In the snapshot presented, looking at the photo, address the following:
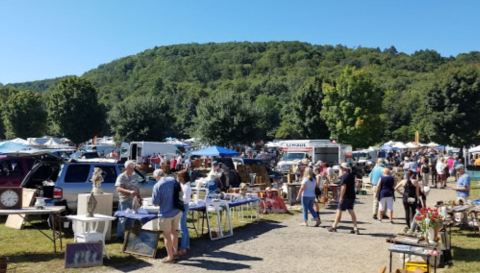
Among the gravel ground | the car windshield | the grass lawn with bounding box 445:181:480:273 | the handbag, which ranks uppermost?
the car windshield

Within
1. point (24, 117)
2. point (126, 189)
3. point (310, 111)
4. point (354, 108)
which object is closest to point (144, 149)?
point (310, 111)

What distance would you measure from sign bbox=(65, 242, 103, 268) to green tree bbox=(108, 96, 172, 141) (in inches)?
1477

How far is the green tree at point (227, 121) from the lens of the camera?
125 feet

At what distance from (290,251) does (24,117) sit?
5555cm

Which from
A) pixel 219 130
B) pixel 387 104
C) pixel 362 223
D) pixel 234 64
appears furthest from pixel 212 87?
pixel 362 223

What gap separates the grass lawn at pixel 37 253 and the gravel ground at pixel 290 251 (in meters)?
0.43

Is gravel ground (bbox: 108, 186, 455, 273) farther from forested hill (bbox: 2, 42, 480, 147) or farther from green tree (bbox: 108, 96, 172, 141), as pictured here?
forested hill (bbox: 2, 42, 480, 147)

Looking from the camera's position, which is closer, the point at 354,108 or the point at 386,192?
the point at 386,192

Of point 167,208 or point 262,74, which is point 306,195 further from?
point 262,74

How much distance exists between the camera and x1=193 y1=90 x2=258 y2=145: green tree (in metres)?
38.0

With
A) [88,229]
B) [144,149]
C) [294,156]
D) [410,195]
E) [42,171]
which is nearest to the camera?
[88,229]

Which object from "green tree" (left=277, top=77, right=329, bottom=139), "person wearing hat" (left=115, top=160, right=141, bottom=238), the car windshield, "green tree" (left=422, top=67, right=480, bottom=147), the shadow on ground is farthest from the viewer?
"green tree" (left=277, top=77, right=329, bottom=139)

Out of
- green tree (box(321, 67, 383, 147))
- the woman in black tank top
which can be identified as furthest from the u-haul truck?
the woman in black tank top

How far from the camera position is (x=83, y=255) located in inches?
309
